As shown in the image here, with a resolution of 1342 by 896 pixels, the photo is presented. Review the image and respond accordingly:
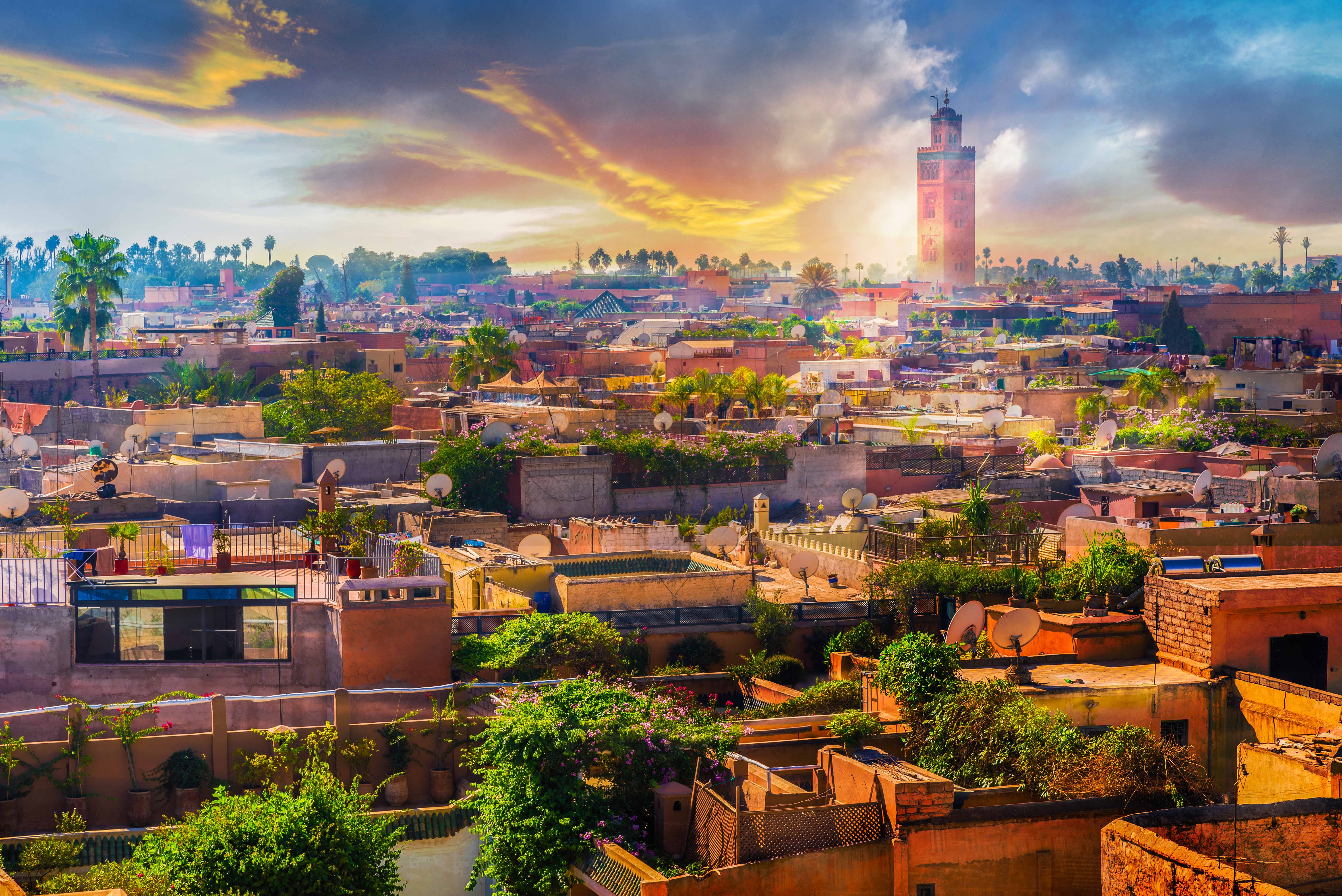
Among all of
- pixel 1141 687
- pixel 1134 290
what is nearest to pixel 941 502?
pixel 1141 687

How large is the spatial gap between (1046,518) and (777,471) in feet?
23.2

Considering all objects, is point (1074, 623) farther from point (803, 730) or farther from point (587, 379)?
point (587, 379)

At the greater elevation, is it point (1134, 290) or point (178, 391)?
point (1134, 290)

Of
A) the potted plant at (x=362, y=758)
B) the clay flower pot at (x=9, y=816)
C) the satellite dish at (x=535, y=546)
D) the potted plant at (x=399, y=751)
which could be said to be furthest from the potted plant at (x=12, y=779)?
the satellite dish at (x=535, y=546)

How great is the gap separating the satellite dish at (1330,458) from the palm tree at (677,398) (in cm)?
2592

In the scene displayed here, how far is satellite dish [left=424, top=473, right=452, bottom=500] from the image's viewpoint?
29125mm

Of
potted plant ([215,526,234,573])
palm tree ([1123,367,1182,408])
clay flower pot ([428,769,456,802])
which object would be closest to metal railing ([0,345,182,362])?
palm tree ([1123,367,1182,408])

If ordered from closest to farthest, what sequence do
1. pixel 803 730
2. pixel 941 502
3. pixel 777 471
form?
pixel 803 730 < pixel 941 502 < pixel 777 471

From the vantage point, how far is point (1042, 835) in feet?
42.8

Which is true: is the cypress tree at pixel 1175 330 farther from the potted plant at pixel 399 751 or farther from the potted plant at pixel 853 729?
the potted plant at pixel 399 751

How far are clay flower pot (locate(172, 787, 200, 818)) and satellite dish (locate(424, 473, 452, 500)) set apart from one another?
13.5m

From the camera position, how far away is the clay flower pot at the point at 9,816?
50.1ft

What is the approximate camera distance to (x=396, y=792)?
1653 centimetres

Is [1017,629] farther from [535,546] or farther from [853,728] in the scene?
[535,546]
